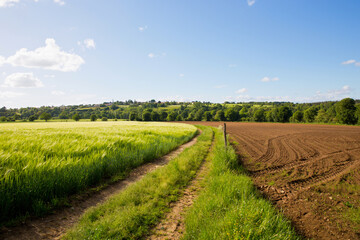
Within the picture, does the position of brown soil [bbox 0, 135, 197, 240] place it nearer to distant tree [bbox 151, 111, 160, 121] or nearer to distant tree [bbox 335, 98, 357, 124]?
distant tree [bbox 335, 98, 357, 124]

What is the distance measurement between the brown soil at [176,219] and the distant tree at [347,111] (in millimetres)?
68973

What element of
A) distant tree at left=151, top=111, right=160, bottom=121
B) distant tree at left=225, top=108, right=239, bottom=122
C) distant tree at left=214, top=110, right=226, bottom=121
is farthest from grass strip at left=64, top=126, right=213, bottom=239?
distant tree at left=225, top=108, right=239, bottom=122

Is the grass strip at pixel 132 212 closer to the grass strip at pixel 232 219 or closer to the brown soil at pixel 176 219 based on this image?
the brown soil at pixel 176 219

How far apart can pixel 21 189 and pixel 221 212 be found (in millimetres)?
5301

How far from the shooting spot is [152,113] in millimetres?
96750

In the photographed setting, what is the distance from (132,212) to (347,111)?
71943mm

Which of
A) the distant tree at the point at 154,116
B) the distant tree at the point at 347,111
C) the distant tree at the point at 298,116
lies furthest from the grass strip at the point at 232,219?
the distant tree at the point at 154,116

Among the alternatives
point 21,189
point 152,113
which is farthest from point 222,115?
point 21,189

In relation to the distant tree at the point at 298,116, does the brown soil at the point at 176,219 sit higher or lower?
lower

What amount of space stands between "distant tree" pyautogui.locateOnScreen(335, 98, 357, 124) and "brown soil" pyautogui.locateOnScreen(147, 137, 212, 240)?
69.0 m

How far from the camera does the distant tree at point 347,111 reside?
49244 mm

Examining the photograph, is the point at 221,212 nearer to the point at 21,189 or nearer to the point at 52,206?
the point at 52,206

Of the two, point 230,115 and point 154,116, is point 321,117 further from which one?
point 154,116

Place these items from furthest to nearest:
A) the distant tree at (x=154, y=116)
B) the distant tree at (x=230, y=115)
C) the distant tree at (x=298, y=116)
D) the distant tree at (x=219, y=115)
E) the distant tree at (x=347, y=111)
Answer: the distant tree at (x=219, y=115)
the distant tree at (x=230, y=115)
the distant tree at (x=154, y=116)
the distant tree at (x=298, y=116)
the distant tree at (x=347, y=111)
